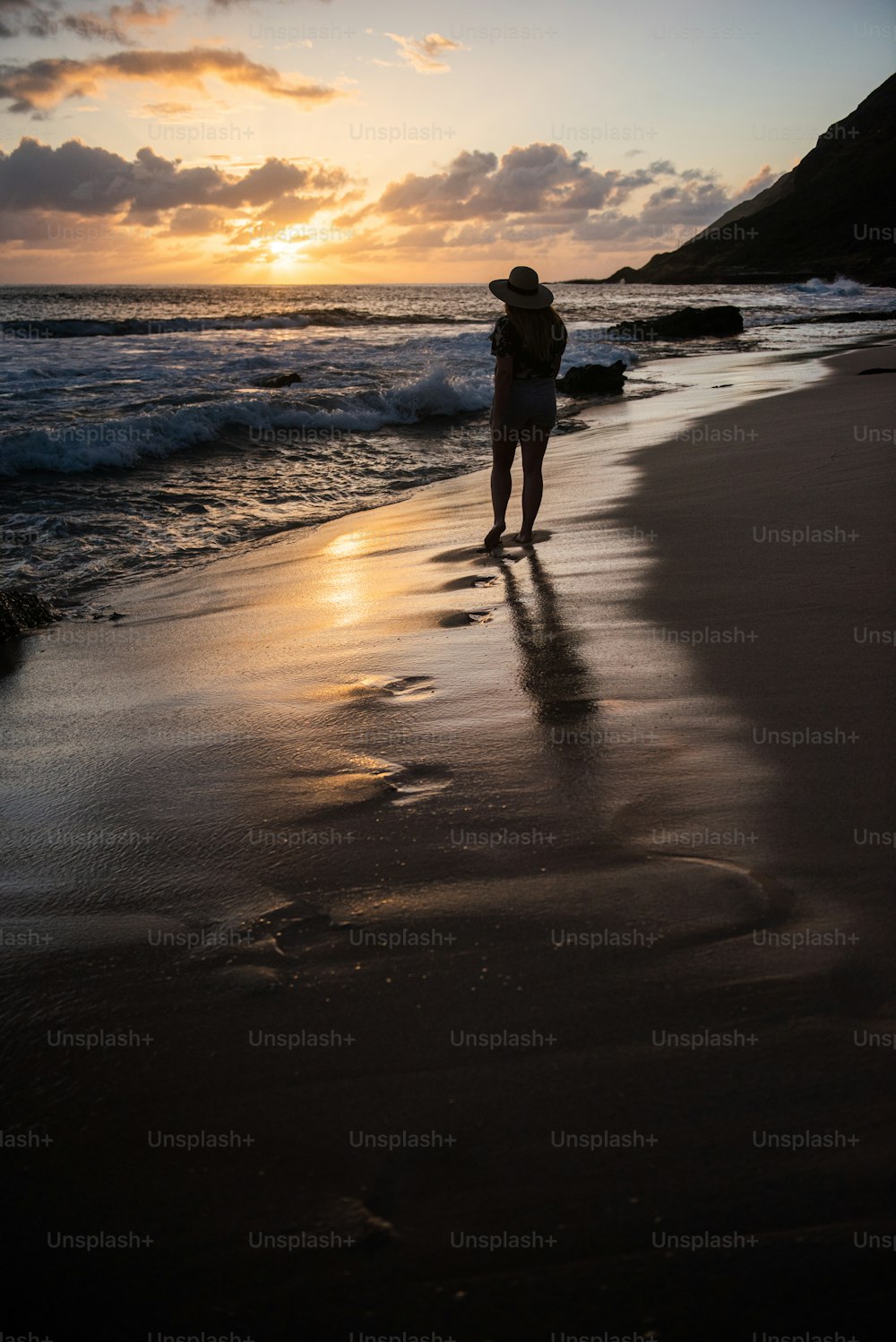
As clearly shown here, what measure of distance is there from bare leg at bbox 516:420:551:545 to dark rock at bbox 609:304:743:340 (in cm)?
2354

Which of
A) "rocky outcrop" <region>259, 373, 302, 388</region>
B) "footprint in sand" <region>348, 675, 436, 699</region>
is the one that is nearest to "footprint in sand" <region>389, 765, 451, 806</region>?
"footprint in sand" <region>348, 675, 436, 699</region>

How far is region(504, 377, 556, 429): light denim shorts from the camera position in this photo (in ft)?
20.2

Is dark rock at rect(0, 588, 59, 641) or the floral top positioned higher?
the floral top

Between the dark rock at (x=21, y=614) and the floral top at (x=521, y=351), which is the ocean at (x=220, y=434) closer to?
the dark rock at (x=21, y=614)

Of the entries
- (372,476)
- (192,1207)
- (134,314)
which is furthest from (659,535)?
(134,314)

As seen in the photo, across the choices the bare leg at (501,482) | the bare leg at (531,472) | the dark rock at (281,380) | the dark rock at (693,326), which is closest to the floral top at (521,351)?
the bare leg at (531,472)

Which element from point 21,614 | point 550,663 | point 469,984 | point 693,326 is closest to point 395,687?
point 550,663

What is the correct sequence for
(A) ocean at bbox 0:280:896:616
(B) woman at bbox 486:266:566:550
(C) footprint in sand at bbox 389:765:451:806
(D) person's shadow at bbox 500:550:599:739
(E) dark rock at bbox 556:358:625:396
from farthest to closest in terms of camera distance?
(E) dark rock at bbox 556:358:625:396
(A) ocean at bbox 0:280:896:616
(B) woman at bbox 486:266:566:550
(D) person's shadow at bbox 500:550:599:739
(C) footprint in sand at bbox 389:765:451:806

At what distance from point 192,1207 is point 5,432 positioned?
35.9 feet

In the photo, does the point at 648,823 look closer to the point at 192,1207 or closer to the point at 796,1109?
the point at 796,1109

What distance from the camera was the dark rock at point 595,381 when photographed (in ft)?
52.7

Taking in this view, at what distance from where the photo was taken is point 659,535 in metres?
5.33

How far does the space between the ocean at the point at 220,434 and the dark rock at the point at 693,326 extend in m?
0.69

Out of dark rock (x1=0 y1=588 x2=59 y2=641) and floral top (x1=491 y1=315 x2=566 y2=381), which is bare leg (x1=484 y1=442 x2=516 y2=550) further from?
dark rock (x1=0 y1=588 x2=59 y2=641)
